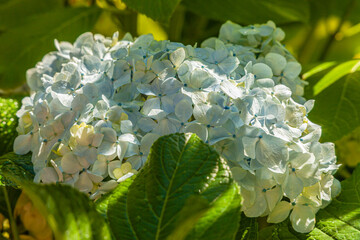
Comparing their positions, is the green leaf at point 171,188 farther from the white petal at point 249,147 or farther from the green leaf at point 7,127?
the green leaf at point 7,127

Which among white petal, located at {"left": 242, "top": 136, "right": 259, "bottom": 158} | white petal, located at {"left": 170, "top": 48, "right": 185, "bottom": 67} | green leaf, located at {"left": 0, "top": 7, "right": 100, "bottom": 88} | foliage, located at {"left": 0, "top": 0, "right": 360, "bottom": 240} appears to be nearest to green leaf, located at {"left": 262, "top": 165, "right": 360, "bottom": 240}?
foliage, located at {"left": 0, "top": 0, "right": 360, "bottom": 240}

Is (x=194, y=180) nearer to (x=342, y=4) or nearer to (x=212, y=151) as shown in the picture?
(x=212, y=151)

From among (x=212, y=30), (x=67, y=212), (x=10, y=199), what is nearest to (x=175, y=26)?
(x=212, y=30)

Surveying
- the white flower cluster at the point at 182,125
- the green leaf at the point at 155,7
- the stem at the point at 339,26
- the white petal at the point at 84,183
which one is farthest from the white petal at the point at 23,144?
the stem at the point at 339,26

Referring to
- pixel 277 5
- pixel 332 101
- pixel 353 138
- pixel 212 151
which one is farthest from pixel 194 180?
pixel 277 5

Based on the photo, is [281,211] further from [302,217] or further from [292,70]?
[292,70]

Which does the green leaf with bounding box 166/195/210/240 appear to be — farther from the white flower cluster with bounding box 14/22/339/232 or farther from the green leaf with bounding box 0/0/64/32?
the green leaf with bounding box 0/0/64/32
